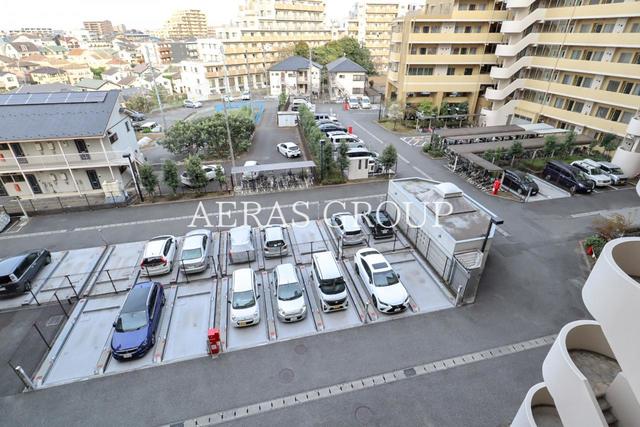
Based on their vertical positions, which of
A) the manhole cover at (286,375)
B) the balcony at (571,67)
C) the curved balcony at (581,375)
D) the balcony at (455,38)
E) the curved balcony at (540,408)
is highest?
the balcony at (455,38)

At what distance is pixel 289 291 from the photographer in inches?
530

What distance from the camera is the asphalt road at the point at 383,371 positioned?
9961mm

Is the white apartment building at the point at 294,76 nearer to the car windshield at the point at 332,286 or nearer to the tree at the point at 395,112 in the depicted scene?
the tree at the point at 395,112

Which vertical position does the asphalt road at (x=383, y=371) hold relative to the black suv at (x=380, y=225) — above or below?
below

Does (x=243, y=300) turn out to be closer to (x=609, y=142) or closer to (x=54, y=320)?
(x=54, y=320)

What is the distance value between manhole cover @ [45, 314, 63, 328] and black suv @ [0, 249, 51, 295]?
2.86 metres

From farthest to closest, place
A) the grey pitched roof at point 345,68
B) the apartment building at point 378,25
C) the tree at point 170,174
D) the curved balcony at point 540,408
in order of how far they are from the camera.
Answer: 1. the apartment building at point 378,25
2. the grey pitched roof at point 345,68
3. the tree at point 170,174
4. the curved balcony at point 540,408

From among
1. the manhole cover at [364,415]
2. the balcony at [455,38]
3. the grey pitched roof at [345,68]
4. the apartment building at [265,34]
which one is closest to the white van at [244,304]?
the manhole cover at [364,415]

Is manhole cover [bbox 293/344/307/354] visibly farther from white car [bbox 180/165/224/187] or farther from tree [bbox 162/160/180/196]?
tree [bbox 162/160/180/196]

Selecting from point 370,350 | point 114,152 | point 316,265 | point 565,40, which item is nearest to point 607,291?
point 370,350

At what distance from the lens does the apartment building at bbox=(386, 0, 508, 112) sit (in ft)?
126

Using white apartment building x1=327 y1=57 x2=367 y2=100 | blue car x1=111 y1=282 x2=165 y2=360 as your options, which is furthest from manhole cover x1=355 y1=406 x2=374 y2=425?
white apartment building x1=327 y1=57 x2=367 y2=100

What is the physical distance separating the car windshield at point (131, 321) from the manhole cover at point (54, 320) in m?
3.72

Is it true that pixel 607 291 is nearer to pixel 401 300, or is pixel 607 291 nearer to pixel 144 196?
pixel 401 300
